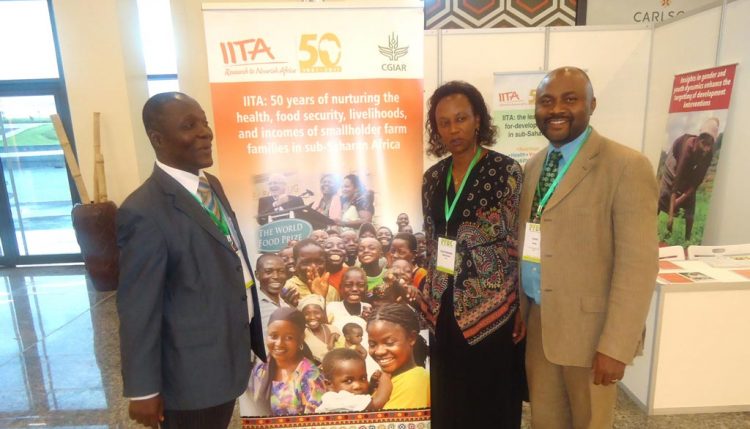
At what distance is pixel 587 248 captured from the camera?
1.46 m

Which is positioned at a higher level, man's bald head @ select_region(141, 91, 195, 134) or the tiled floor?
man's bald head @ select_region(141, 91, 195, 134)

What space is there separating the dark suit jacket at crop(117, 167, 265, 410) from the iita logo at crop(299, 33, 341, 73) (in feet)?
2.84

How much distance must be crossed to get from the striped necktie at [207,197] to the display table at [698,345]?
2287mm

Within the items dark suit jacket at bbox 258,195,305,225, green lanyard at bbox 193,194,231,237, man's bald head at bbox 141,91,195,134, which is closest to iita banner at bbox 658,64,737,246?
dark suit jacket at bbox 258,195,305,225

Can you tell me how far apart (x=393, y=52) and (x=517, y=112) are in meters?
2.35

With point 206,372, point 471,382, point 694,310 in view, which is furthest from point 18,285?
point 694,310

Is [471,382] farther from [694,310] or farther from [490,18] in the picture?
[490,18]

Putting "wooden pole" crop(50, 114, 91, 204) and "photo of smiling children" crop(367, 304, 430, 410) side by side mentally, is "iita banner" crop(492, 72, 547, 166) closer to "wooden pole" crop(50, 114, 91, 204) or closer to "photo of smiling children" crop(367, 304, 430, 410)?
"photo of smiling children" crop(367, 304, 430, 410)

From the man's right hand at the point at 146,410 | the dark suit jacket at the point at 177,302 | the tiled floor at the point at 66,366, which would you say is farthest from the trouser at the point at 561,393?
Answer: the man's right hand at the point at 146,410

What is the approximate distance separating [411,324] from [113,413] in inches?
77.4

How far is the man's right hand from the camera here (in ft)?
4.05

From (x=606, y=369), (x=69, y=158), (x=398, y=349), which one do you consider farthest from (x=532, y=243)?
(x=69, y=158)

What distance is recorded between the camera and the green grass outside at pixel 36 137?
554cm

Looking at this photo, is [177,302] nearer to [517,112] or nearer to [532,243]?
[532,243]
